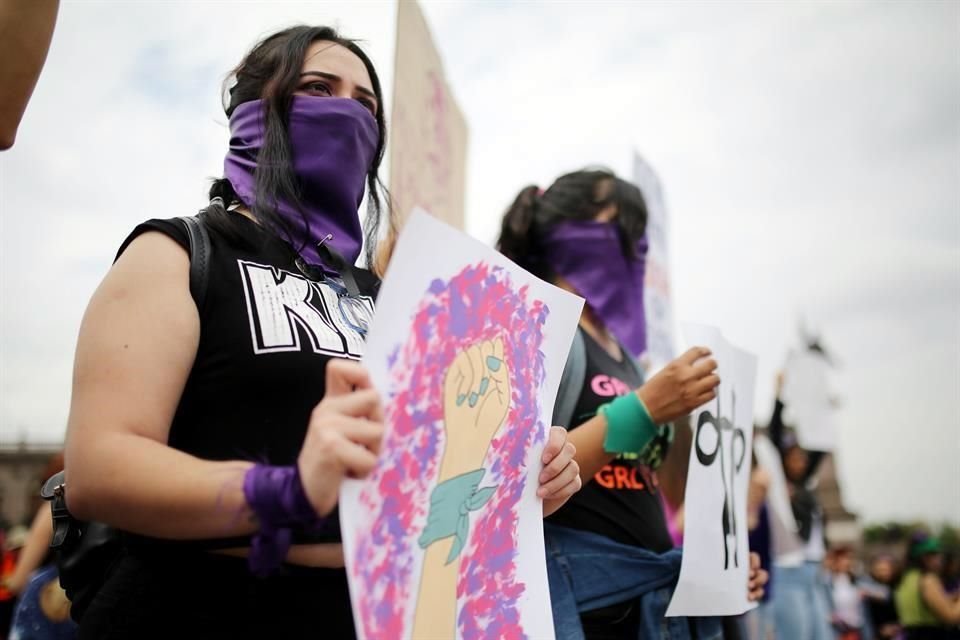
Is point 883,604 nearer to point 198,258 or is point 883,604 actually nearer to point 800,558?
point 800,558

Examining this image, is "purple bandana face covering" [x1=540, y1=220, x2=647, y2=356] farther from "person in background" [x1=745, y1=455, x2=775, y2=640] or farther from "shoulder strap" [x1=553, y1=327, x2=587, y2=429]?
"person in background" [x1=745, y1=455, x2=775, y2=640]

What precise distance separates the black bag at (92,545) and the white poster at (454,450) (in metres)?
0.32

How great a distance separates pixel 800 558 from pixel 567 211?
13.3 ft

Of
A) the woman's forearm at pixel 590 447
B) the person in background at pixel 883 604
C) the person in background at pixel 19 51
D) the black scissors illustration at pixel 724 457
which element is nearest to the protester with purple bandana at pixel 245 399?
the person in background at pixel 19 51

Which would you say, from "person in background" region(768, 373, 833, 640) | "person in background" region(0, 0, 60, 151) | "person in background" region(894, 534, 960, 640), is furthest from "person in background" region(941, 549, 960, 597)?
"person in background" region(0, 0, 60, 151)

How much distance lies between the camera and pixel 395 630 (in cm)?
90

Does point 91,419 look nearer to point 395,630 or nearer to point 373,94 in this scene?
point 395,630

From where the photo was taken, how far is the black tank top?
3.43 feet

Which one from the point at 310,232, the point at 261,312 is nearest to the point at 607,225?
the point at 310,232

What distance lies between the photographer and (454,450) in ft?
3.35

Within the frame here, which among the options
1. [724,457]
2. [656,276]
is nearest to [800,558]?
[656,276]

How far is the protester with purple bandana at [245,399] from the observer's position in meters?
0.86

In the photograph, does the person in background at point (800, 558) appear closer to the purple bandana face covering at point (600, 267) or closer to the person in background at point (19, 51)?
the purple bandana face covering at point (600, 267)

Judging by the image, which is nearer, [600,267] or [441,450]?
[441,450]
